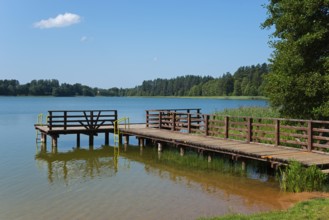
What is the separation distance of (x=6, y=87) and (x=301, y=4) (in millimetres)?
181214

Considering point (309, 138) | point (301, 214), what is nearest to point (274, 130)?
point (309, 138)

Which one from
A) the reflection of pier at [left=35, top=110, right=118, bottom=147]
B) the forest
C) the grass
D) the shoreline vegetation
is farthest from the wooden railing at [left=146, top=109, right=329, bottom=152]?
the forest

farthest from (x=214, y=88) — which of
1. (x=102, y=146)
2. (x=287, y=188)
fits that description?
(x=287, y=188)

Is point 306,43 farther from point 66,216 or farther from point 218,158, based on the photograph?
point 66,216

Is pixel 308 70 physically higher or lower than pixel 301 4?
lower

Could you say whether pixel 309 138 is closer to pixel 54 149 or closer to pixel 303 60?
pixel 303 60

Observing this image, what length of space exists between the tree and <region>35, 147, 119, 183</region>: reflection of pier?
731 cm

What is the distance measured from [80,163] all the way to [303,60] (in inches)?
414

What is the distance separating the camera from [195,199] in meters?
12.0

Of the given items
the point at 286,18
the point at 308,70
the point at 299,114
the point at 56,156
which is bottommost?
the point at 56,156

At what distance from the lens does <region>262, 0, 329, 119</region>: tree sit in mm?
14422

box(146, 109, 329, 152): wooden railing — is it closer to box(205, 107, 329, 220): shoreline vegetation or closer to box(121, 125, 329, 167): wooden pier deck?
box(121, 125, 329, 167): wooden pier deck

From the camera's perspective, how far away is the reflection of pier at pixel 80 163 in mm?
16188

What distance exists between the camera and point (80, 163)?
19.0 metres
